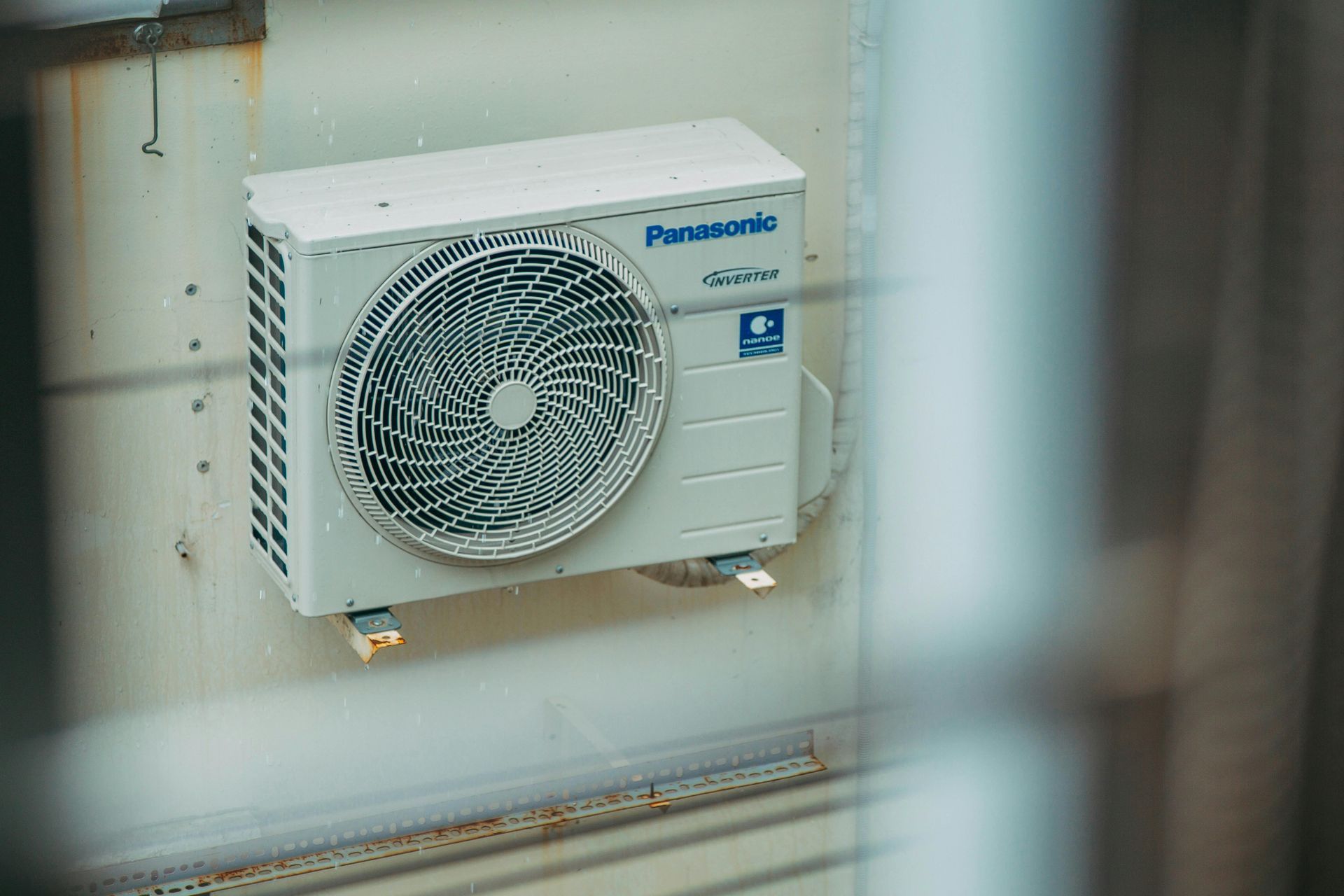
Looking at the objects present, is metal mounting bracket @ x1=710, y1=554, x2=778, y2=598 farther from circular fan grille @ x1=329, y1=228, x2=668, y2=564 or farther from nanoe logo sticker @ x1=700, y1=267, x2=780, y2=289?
nanoe logo sticker @ x1=700, y1=267, x2=780, y2=289

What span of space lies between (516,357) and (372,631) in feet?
1.26

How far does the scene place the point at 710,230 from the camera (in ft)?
6.47

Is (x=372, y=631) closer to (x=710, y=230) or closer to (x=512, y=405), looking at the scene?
(x=512, y=405)

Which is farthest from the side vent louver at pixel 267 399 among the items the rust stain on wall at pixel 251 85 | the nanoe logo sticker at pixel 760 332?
the nanoe logo sticker at pixel 760 332

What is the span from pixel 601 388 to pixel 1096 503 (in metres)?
0.86

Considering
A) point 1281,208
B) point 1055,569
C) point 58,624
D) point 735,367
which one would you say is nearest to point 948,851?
point 1055,569

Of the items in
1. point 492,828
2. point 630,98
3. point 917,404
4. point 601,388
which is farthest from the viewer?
point 492,828

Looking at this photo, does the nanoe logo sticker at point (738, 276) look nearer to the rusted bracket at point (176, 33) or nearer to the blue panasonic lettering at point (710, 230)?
the blue panasonic lettering at point (710, 230)

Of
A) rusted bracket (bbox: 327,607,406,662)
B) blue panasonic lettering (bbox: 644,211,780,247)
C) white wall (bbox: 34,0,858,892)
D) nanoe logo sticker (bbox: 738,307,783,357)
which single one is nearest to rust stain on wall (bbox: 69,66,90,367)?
white wall (bbox: 34,0,858,892)

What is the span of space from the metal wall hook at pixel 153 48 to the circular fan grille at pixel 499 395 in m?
0.32

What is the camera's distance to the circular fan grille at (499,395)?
183 cm

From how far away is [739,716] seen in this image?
98.3 inches

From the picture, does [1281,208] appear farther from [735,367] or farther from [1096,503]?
[735,367]

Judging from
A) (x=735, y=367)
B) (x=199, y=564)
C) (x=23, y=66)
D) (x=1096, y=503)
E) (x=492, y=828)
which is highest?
(x=23, y=66)
